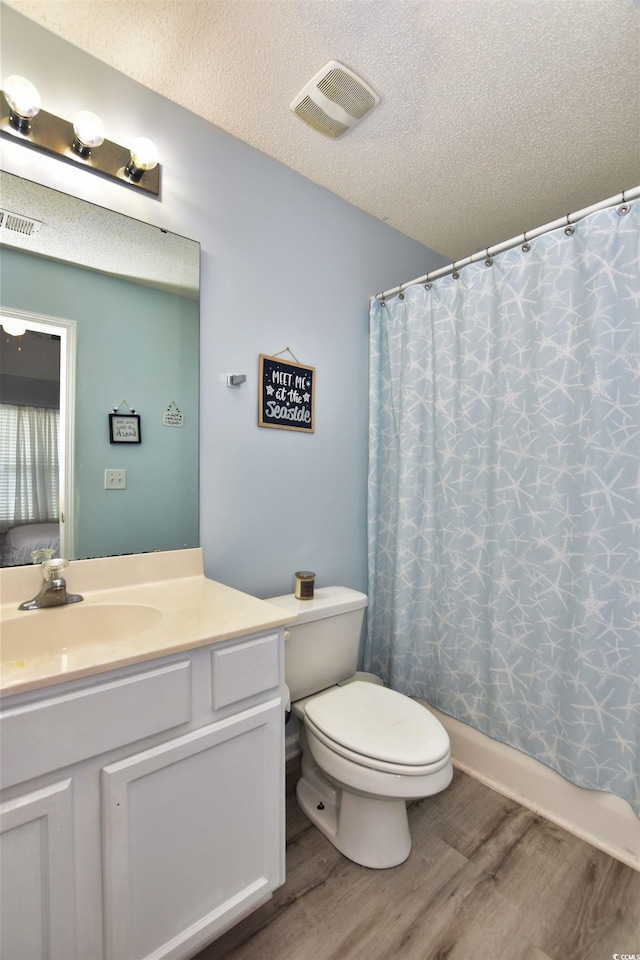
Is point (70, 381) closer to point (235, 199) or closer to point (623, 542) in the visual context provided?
point (235, 199)

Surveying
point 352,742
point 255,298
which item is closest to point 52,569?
point 352,742

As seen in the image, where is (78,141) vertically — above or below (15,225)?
above

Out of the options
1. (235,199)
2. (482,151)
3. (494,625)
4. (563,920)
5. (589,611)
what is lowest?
(563,920)

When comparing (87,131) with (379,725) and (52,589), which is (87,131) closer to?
(52,589)

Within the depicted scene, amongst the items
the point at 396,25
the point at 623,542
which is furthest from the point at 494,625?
the point at 396,25

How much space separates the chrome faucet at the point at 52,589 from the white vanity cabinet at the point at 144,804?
0.42 m

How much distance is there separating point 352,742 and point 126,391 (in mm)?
1269

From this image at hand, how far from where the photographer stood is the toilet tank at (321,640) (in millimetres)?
1487

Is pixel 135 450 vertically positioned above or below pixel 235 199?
below

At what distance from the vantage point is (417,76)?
1302mm

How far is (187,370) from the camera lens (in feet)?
4.76

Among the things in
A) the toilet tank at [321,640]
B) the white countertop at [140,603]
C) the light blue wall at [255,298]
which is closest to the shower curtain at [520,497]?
the light blue wall at [255,298]

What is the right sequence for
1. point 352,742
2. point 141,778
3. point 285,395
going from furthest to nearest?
point 285,395, point 352,742, point 141,778

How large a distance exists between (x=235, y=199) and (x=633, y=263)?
136 cm
